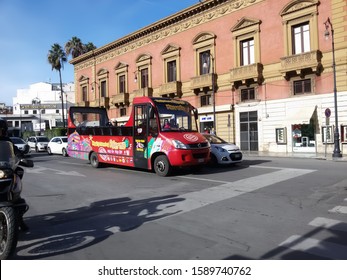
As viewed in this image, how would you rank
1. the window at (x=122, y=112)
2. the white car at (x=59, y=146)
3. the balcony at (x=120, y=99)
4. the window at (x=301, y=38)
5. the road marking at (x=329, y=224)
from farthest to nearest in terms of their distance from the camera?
the window at (x=122, y=112), the balcony at (x=120, y=99), the white car at (x=59, y=146), the window at (x=301, y=38), the road marking at (x=329, y=224)

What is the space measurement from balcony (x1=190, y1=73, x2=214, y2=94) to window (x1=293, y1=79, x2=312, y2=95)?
24.6ft

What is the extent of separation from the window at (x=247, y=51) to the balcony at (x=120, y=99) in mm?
16113

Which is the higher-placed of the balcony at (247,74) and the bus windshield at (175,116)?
the balcony at (247,74)

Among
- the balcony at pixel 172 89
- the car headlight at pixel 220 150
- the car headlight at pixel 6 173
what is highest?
the balcony at pixel 172 89

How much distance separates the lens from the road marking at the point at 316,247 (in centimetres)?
410

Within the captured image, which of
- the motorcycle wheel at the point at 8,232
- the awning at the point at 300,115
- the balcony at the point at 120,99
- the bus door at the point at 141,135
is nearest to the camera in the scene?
the motorcycle wheel at the point at 8,232

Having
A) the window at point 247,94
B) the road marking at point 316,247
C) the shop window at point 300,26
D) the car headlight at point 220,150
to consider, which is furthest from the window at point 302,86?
the road marking at point 316,247

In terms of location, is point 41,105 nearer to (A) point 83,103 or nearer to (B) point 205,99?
(A) point 83,103

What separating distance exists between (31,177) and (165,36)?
24.4 m

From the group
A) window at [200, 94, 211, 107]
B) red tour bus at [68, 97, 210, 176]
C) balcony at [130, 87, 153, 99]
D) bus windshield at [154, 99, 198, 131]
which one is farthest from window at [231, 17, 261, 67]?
red tour bus at [68, 97, 210, 176]

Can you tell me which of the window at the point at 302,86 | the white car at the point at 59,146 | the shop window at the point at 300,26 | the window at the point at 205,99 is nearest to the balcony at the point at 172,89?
the window at the point at 205,99

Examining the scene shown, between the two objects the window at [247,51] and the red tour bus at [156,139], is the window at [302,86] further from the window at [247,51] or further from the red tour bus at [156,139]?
the red tour bus at [156,139]

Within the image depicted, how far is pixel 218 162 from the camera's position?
13719 mm

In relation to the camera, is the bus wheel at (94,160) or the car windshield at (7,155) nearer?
the car windshield at (7,155)
